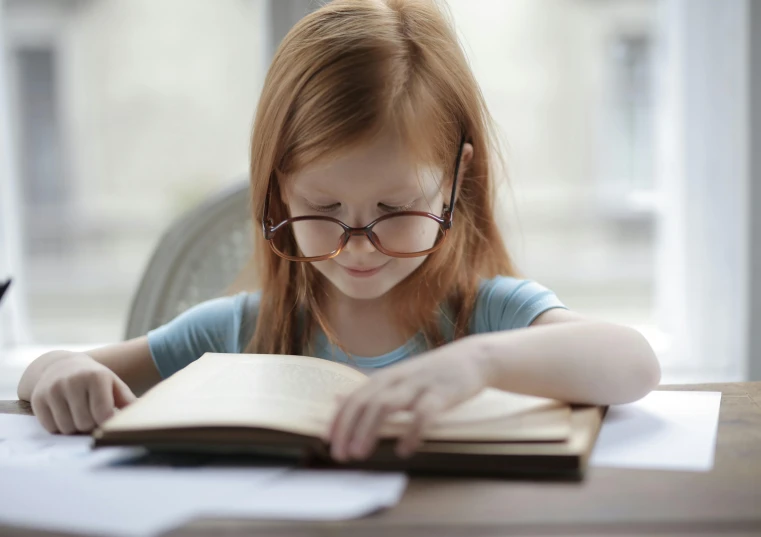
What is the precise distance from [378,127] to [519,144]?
126 inches

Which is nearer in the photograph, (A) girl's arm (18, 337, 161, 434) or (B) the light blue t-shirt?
(A) girl's arm (18, 337, 161, 434)

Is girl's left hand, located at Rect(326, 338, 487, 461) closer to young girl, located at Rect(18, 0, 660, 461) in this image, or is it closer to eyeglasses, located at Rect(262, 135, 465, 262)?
young girl, located at Rect(18, 0, 660, 461)

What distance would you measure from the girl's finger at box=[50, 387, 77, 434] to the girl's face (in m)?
0.31

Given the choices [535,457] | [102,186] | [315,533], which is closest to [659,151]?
[535,457]

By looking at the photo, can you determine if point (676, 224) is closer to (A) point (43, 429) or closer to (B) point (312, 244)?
(B) point (312, 244)

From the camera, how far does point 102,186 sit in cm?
373

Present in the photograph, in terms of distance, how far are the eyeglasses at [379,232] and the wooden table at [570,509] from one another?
0.34 m

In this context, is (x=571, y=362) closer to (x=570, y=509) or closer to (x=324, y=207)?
(x=570, y=509)

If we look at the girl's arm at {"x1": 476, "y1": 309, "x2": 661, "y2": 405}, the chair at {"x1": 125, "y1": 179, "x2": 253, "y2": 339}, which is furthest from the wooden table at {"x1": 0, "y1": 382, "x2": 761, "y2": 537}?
the chair at {"x1": 125, "y1": 179, "x2": 253, "y2": 339}

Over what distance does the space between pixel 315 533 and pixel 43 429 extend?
14.0 inches

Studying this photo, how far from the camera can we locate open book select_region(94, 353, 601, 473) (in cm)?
56

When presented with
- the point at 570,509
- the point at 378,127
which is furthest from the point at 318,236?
the point at 570,509

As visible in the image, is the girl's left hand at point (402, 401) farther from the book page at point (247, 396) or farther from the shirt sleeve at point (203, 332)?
the shirt sleeve at point (203, 332)

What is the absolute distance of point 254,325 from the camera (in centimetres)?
109
